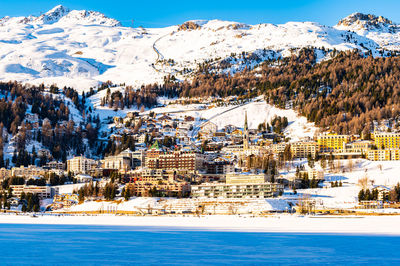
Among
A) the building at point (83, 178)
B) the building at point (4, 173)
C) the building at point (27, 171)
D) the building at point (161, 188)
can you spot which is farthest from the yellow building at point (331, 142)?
the building at point (4, 173)

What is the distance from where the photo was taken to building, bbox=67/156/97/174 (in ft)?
559

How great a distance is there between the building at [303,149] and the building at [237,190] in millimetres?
39024

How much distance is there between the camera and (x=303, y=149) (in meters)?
164

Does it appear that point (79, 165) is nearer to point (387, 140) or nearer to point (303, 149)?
point (303, 149)

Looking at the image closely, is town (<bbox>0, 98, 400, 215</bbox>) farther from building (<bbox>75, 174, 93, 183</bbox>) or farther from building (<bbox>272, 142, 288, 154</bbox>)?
building (<bbox>75, 174, 93, 183</bbox>)

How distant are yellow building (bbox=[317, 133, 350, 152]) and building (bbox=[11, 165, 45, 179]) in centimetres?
7534

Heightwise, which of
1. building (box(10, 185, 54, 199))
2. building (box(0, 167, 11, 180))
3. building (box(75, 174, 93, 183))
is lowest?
building (box(10, 185, 54, 199))

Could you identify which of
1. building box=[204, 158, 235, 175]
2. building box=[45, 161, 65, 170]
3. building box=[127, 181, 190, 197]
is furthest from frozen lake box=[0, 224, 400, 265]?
building box=[45, 161, 65, 170]

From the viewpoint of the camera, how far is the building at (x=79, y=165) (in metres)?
170

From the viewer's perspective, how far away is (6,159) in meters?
172

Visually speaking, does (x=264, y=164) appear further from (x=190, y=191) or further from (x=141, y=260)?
(x=141, y=260)

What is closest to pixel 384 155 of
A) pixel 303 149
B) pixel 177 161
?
pixel 303 149

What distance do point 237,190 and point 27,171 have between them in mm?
63309

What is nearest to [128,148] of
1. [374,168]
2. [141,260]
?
[374,168]
